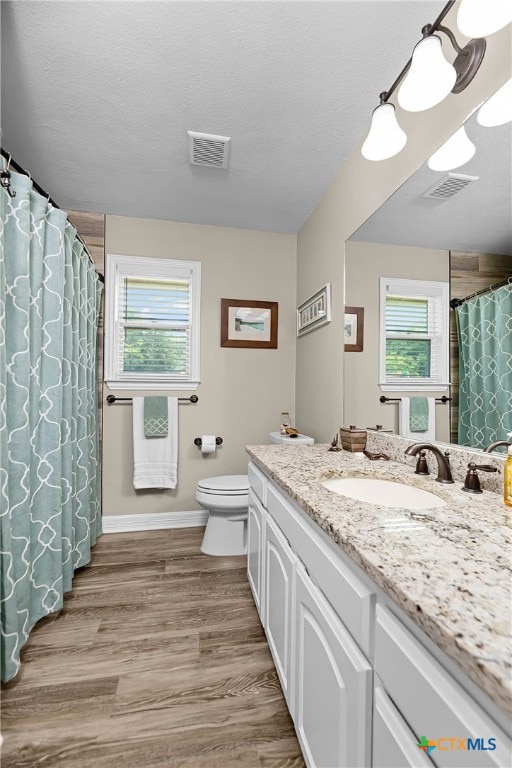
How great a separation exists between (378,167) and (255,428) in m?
2.03

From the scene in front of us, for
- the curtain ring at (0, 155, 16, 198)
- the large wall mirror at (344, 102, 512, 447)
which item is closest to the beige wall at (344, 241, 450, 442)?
the large wall mirror at (344, 102, 512, 447)

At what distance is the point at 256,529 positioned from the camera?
5.53 ft

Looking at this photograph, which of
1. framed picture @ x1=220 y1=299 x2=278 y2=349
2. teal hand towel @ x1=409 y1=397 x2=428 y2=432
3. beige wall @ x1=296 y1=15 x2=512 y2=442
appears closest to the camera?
beige wall @ x1=296 y1=15 x2=512 y2=442

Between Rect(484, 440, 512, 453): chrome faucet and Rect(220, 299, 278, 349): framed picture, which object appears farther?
Rect(220, 299, 278, 349): framed picture

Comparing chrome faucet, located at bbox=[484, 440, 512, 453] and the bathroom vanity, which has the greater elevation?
chrome faucet, located at bbox=[484, 440, 512, 453]

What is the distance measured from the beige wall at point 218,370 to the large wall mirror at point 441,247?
1140 millimetres

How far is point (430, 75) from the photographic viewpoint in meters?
1.12

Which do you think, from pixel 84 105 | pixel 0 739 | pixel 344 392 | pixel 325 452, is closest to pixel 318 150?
pixel 84 105

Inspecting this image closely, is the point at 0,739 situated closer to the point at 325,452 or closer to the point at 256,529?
the point at 256,529

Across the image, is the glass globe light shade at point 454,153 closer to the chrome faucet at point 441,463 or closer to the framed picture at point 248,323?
the chrome faucet at point 441,463

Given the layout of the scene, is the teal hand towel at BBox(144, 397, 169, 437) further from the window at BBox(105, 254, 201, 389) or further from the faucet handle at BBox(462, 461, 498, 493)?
the faucet handle at BBox(462, 461, 498, 493)

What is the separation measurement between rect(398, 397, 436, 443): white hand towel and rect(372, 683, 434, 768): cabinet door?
0.99m

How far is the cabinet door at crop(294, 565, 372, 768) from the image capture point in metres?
0.65

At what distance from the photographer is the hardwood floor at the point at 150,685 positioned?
109 cm
